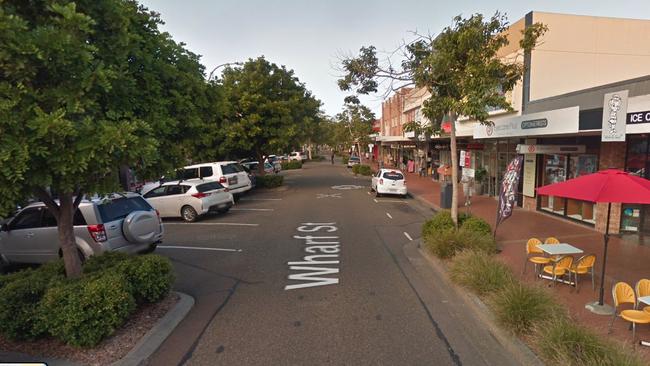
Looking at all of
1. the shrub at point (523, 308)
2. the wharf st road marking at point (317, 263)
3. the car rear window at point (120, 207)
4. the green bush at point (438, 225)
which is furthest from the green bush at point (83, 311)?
the green bush at point (438, 225)

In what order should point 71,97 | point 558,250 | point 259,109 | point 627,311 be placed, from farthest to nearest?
point 259,109 → point 558,250 → point 627,311 → point 71,97

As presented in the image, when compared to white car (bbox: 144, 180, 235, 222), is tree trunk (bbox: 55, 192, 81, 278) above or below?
above

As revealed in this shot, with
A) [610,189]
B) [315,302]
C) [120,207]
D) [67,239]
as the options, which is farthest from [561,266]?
[120,207]

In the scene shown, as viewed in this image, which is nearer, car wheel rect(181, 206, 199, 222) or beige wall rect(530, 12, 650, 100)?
beige wall rect(530, 12, 650, 100)

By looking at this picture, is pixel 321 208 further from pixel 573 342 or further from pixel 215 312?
pixel 573 342

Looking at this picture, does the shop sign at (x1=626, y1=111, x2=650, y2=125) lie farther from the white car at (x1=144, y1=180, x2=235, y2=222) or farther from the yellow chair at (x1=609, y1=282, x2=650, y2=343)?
the white car at (x1=144, y1=180, x2=235, y2=222)

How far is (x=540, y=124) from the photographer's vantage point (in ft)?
34.5

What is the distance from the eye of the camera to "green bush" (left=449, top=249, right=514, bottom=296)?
5651 millimetres

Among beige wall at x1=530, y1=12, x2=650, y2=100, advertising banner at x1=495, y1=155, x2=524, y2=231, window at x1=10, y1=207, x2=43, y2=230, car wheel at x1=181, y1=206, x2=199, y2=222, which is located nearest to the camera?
window at x1=10, y1=207, x2=43, y2=230

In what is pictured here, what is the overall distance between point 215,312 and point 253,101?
15.8m

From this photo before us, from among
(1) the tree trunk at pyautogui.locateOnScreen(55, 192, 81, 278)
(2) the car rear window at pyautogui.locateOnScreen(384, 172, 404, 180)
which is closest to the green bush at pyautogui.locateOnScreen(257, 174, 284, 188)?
A: (2) the car rear window at pyautogui.locateOnScreen(384, 172, 404, 180)

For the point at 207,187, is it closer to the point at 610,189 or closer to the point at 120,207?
the point at 120,207

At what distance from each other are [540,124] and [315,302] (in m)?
8.71

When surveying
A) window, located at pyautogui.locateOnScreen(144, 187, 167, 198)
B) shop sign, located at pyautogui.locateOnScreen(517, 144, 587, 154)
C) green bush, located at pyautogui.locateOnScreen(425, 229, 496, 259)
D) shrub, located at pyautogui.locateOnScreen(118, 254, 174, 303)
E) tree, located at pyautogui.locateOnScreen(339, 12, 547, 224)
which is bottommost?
green bush, located at pyautogui.locateOnScreen(425, 229, 496, 259)
